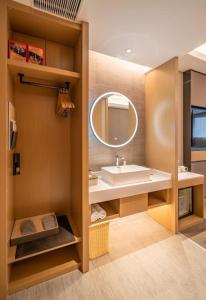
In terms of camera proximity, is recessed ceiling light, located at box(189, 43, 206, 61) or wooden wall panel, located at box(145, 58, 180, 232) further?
recessed ceiling light, located at box(189, 43, 206, 61)

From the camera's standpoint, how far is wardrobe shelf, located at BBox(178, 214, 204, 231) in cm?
227

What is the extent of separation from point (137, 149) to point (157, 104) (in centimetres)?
74

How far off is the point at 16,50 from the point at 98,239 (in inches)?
78.4

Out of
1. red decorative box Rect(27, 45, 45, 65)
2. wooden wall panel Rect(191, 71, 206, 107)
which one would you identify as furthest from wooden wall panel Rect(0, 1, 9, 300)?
wooden wall panel Rect(191, 71, 206, 107)

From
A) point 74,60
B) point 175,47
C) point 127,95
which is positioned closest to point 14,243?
point 74,60

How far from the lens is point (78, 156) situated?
157 centimetres

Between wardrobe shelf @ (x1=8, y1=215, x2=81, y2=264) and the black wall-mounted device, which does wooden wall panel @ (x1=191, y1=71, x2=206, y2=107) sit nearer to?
wardrobe shelf @ (x1=8, y1=215, x2=81, y2=264)

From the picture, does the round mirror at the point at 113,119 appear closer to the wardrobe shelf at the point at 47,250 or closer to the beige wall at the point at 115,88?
the beige wall at the point at 115,88

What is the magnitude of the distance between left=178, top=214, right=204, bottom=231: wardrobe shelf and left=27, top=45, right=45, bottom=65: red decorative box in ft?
8.67

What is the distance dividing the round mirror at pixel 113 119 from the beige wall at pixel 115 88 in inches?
3.3

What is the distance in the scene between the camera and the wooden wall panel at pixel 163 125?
212 cm

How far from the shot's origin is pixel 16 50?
1348 mm

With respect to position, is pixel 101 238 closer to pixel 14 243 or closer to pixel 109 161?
pixel 14 243

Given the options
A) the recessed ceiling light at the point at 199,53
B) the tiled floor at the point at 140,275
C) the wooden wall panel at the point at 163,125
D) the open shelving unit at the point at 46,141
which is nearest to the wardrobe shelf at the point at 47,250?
the open shelving unit at the point at 46,141
